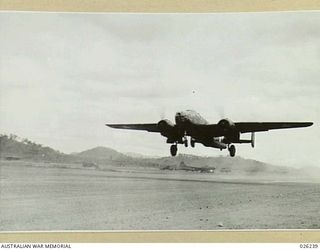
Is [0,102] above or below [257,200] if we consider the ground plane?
above

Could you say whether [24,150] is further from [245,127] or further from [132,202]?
[245,127]

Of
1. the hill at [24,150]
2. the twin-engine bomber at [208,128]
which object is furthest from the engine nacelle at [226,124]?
the hill at [24,150]

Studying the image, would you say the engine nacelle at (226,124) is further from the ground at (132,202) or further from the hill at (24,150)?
the hill at (24,150)

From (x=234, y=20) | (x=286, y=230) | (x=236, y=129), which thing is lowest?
(x=286, y=230)

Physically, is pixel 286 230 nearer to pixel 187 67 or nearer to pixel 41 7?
pixel 187 67

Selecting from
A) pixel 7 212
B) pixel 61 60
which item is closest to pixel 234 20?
pixel 61 60

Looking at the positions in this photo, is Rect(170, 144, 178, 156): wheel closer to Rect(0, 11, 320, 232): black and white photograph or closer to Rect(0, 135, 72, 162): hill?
Rect(0, 11, 320, 232): black and white photograph

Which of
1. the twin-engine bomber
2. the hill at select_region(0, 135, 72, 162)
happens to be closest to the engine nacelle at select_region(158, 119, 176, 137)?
the twin-engine bomber

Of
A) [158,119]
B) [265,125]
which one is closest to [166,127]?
[158,119]
